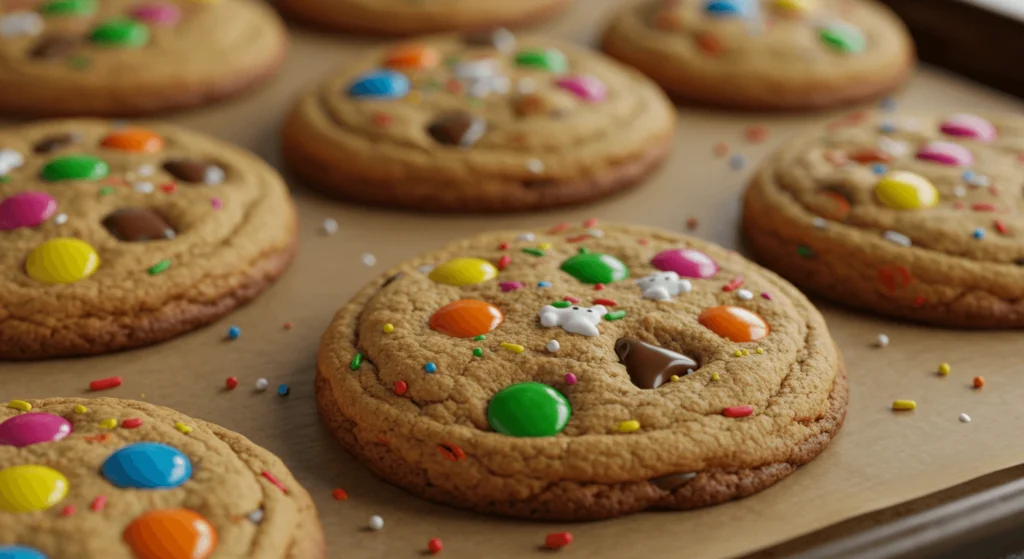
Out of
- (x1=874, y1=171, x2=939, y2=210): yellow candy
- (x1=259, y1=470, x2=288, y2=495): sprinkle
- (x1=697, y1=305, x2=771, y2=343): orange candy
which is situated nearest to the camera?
(x1=259, y1=470, x2=288, y2=495): sprinkle

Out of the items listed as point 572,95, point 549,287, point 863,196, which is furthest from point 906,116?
point 549,287

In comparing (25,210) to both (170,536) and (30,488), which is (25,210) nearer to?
(30,488)

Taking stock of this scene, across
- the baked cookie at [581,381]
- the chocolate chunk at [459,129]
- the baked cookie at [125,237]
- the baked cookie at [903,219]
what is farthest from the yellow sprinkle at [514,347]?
the chocolate chunk at [459,129]

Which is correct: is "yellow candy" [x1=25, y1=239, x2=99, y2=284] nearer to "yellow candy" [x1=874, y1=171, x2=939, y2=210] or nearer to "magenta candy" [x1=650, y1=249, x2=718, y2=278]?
"magenta candy" [x1=650, y1=249, x2=718, y2=278]

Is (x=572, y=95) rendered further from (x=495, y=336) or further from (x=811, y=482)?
(x=811, y=482)

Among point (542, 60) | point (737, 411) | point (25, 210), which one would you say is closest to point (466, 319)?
point (737, 411)

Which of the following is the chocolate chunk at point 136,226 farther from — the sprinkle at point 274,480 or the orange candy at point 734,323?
the orange candy at point 734,323

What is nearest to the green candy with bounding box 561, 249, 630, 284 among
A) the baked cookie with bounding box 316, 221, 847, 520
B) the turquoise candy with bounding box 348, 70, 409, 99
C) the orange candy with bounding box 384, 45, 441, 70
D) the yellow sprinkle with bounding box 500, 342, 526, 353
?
the baked cookie with bounding box 316, 221, 847, 520
